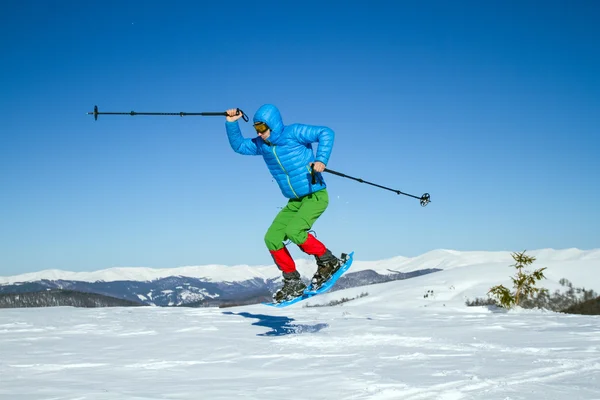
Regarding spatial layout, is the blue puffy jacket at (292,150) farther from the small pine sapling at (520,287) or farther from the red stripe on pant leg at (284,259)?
the small pine sapling at (520,287)

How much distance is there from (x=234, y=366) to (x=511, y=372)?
2669 millimetres

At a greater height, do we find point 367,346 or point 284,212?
A: point 284,212

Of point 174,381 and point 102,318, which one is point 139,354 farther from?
point 102,318

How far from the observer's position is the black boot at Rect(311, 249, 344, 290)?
935 cm

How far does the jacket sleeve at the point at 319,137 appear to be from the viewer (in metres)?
8.48

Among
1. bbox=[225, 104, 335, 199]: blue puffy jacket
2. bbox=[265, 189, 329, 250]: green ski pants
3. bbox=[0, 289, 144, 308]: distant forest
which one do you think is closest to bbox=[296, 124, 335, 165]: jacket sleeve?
bbox=[225, 104, 335, 199]: blue puffy jacket

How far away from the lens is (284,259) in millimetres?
9273

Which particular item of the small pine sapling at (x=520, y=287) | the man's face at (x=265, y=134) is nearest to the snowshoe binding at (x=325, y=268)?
the man's face at (x=265, y=134)

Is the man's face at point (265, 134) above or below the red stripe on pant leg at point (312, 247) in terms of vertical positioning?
above

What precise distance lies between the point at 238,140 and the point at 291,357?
4487 mm

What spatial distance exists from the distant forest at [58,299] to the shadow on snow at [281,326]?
2106cm

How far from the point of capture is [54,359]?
5770 millimetres

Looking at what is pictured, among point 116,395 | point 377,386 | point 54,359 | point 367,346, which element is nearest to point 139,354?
point 54,359

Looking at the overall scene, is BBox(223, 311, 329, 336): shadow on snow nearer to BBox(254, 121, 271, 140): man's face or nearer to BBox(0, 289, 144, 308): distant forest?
BBox(254, 121, 271, 140): man's face
